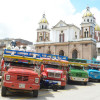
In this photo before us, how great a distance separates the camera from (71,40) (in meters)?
49.0

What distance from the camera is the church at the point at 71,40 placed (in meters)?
46.3

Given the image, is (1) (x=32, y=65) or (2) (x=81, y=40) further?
(2) (x=81, y=40)


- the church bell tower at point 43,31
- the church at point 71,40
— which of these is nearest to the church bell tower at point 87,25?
the church at point 71,40

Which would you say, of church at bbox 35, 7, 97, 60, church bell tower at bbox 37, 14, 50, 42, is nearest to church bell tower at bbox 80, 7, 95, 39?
church at bbox 35, 7, 97, 60

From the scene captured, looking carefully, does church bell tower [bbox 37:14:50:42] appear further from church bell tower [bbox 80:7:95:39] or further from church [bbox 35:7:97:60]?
church bell tower [bbox 80:7:95:39]

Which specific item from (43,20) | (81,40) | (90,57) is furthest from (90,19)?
(43,20)

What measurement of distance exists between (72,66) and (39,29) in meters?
40.3

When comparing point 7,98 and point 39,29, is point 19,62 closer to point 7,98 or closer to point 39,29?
point 7,98

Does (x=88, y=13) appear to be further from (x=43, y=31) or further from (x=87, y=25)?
(x=43, y=31)

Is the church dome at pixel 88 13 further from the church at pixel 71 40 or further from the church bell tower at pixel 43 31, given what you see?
the church bell tower at pixel 43 31

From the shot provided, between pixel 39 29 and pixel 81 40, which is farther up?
pixel 39 29

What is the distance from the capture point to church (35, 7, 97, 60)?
46316 mm

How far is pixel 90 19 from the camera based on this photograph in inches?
1885

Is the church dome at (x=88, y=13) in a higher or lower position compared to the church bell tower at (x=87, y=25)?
higher
